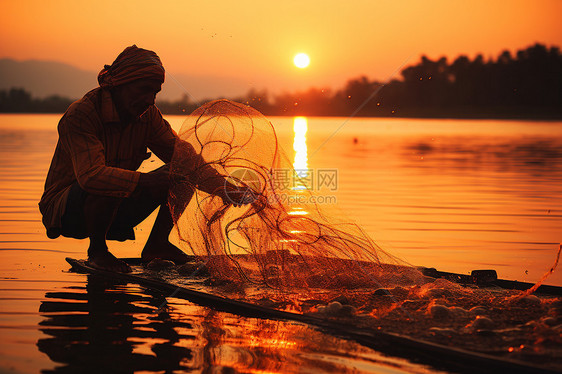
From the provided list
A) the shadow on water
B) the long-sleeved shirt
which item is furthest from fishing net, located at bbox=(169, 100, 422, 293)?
the shadow on water

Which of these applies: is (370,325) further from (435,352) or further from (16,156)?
(16,156)

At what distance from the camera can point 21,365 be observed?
292 cm

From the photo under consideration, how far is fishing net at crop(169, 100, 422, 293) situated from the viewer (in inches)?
173

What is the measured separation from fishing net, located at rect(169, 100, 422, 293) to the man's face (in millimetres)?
334

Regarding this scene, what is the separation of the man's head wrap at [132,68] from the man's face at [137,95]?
4 centimetres

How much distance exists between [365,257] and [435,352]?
1.42 meters

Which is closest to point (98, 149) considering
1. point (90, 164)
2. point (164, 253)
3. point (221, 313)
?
point (90, 164)

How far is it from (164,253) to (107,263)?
51cm

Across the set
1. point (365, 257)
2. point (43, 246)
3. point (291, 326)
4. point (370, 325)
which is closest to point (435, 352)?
point (370, 325)

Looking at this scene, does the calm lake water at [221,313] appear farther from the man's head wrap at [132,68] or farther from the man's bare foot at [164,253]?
the man's head wrap at [132,68]

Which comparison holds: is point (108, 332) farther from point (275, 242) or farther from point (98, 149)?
point (98, 149)

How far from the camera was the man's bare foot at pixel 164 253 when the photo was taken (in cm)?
510

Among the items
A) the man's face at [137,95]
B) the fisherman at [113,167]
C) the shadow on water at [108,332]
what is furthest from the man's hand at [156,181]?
the shadow on water at [108,332]

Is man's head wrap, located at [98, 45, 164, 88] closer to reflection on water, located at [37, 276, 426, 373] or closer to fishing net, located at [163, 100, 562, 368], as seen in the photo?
fishing net, located at [163, 100, 562, 368]
